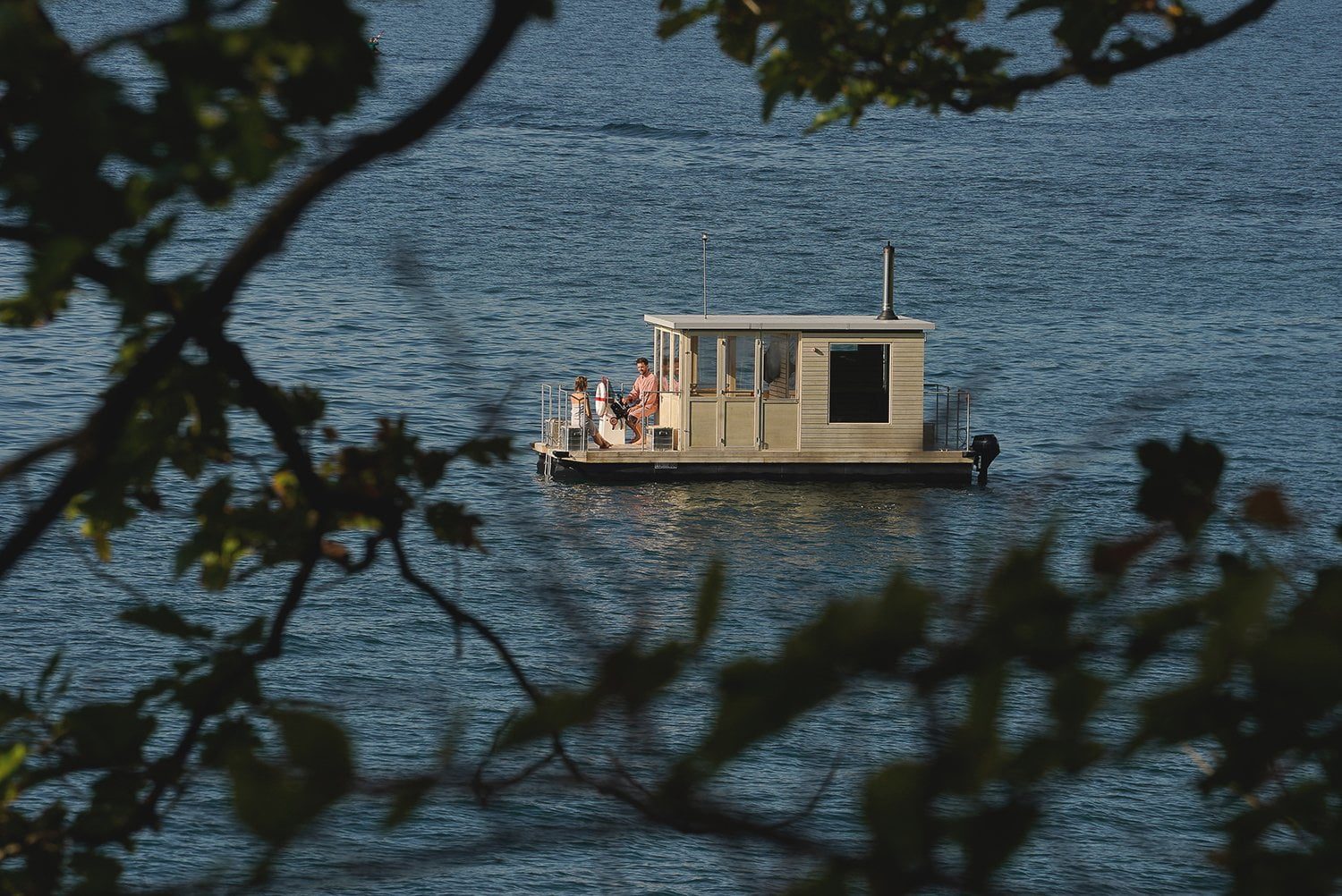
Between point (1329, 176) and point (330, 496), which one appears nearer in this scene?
point (330, 496)

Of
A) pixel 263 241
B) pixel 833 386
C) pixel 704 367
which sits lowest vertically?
pixel 833 386

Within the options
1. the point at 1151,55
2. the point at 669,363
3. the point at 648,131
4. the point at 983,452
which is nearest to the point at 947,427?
the point at 983,452

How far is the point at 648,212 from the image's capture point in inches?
3027

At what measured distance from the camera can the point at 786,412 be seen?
34.8 m

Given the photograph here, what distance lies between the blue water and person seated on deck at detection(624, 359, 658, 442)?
1418mm

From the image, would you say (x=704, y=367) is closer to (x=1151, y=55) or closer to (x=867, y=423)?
(x=867, y=423)

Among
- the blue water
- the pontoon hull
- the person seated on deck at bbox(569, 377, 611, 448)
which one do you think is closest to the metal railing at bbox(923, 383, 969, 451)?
the pontoon hull

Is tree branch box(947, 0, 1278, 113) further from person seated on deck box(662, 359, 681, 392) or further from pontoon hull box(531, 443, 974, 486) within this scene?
pontoon hull box(531, 443, 974, 486)

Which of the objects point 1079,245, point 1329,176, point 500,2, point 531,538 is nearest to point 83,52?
point 500,2

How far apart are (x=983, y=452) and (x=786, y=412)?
4.12 m

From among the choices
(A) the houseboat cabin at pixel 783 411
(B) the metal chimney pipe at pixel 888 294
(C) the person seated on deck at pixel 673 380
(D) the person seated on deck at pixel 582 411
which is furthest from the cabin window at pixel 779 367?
(D) the person seated on deck at pixel 582 411

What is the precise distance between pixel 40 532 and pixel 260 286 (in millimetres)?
60672

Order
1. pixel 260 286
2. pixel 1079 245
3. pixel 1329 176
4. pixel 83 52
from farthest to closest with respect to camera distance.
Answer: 1. pixel 1329 176
2. pixel 1079 245
3. pixel 260 286
4. pixel 83 52

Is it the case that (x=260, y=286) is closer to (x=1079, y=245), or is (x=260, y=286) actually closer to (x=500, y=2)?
(x=1079, y=245)
